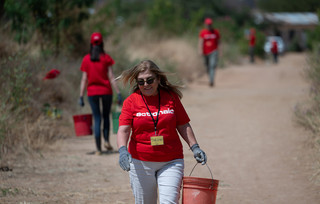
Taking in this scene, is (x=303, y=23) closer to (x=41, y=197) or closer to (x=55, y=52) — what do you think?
(x=55, y=52)

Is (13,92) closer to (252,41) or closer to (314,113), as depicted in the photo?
(314,113)

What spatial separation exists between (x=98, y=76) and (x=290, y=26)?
180 ft

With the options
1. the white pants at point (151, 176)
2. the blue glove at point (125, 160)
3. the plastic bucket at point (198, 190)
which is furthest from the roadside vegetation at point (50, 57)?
the plastic bucket at point (198, 190)

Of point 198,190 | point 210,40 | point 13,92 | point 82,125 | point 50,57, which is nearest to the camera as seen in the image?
point 198,190

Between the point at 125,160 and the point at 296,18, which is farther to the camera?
the point at 296,18

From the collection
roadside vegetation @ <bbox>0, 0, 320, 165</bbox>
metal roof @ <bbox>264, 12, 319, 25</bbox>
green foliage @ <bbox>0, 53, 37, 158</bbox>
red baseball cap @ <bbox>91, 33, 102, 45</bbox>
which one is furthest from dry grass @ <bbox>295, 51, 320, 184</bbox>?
metal roof @ <bbox>264, 12, 319, 25</bbox>

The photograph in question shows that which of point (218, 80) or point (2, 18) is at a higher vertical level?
point (2, 18)

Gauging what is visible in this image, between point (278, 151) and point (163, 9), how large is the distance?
17114 mm

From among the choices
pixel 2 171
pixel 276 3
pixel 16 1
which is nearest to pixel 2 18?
pixel 16 1

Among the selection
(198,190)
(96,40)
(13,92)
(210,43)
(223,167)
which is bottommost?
(223,167)

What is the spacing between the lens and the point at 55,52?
1216 cm

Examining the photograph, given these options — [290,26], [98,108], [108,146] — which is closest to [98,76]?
[98,108]

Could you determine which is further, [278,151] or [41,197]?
[278,151]

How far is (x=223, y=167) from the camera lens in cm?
712
